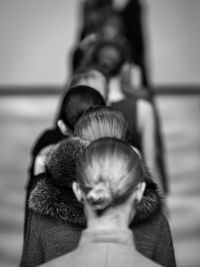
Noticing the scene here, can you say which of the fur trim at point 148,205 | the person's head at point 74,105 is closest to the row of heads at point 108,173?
the fur trim at point 148,205

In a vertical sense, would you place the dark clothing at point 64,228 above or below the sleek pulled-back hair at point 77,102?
below

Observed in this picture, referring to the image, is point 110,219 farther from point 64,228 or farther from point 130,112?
point 130,112

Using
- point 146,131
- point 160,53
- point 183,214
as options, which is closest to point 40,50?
point 160,53

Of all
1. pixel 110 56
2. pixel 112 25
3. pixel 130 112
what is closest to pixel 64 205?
pixel 130 112

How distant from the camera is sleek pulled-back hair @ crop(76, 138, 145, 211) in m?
1.51

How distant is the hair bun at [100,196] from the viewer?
1.50 metres

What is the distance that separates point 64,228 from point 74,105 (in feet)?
2.06

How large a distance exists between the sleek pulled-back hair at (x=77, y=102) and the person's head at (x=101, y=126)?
0.34 meters

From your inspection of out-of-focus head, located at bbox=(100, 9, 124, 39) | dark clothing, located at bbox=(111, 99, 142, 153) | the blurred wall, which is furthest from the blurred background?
dark clothing, located at bbox=(111, 99, 142, 153)

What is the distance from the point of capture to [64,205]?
1.88 meters

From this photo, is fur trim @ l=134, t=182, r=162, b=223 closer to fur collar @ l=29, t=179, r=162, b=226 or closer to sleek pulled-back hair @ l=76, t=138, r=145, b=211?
fur collar @ l=29, t=179, r=162, b=226

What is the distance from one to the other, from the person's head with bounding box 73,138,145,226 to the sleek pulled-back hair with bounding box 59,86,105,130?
83cm

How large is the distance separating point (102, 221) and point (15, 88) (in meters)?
9.10

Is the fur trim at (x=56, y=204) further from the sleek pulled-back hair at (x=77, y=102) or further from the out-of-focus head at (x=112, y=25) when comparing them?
the out-of-focus head at (x=112, y=25)
